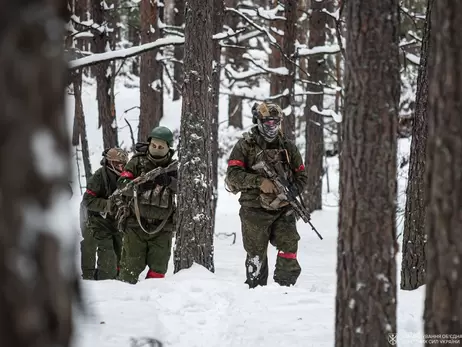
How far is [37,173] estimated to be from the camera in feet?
4.50

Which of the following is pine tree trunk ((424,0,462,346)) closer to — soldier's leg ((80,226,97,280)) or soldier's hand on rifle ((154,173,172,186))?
soldier's hand on rifle ((154,173,172,186))

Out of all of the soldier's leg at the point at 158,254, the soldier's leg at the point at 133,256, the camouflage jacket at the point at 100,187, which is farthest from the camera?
the camouflage jacket at the point at 100,187

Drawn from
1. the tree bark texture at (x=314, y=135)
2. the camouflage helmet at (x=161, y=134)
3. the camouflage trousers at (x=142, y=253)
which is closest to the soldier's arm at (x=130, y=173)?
the camouflage helmet at (x=161, y=134)

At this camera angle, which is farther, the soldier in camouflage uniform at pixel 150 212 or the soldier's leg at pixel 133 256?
the soldier's leg at pixel 133 256

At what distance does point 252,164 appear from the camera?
22.6ft

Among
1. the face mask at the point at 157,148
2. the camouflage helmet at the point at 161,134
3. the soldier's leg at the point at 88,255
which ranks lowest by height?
the soldier's leg at the point at 88,255

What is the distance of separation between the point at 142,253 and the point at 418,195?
337 centimetres

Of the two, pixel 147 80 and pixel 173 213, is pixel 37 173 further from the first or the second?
pixel 147 80

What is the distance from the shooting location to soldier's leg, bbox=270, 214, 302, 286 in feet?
22.2

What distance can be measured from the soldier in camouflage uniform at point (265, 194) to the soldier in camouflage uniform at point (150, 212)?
0.83 metres

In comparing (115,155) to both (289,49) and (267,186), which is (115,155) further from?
(289,49)

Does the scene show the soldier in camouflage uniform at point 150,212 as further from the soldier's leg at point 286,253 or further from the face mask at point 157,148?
the soldier's leg at point 286,253

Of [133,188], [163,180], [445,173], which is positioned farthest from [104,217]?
[445,173]

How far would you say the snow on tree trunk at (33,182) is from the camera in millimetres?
1327
